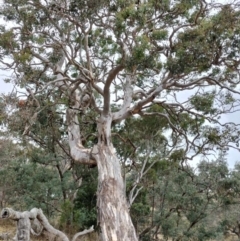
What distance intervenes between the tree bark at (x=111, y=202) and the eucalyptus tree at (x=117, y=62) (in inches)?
0.7

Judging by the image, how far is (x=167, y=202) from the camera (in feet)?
48.2

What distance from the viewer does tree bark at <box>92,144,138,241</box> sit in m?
6.50

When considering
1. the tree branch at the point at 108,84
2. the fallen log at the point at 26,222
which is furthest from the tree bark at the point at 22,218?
the tree branch at the point at 108,84

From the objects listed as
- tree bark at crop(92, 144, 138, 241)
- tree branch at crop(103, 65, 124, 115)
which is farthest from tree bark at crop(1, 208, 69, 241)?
tree branch at crop(103, 65, 124, 115)

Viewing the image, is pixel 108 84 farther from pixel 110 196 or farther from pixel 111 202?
pixel 111 202

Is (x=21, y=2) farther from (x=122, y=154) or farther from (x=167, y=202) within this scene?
(x=167, y=202)

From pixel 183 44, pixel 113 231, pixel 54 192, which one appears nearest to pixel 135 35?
pixel 183 44

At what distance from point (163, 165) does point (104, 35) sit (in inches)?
196

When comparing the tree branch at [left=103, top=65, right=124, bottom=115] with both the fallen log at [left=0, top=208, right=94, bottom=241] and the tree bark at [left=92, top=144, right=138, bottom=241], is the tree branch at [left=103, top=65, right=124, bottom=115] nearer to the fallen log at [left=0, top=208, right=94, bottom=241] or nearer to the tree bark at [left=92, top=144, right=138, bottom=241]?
the tree bark at [left=92, top=144, right=138, bottom=241]

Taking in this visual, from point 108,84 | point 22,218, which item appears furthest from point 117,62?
point 22,218

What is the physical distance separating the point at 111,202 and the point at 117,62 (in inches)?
130

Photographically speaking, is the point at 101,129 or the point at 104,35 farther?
the point at 104,35

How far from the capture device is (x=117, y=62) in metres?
8.49

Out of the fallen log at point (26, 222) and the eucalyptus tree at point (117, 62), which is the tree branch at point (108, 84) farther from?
the fallen log at point (26, 222)
